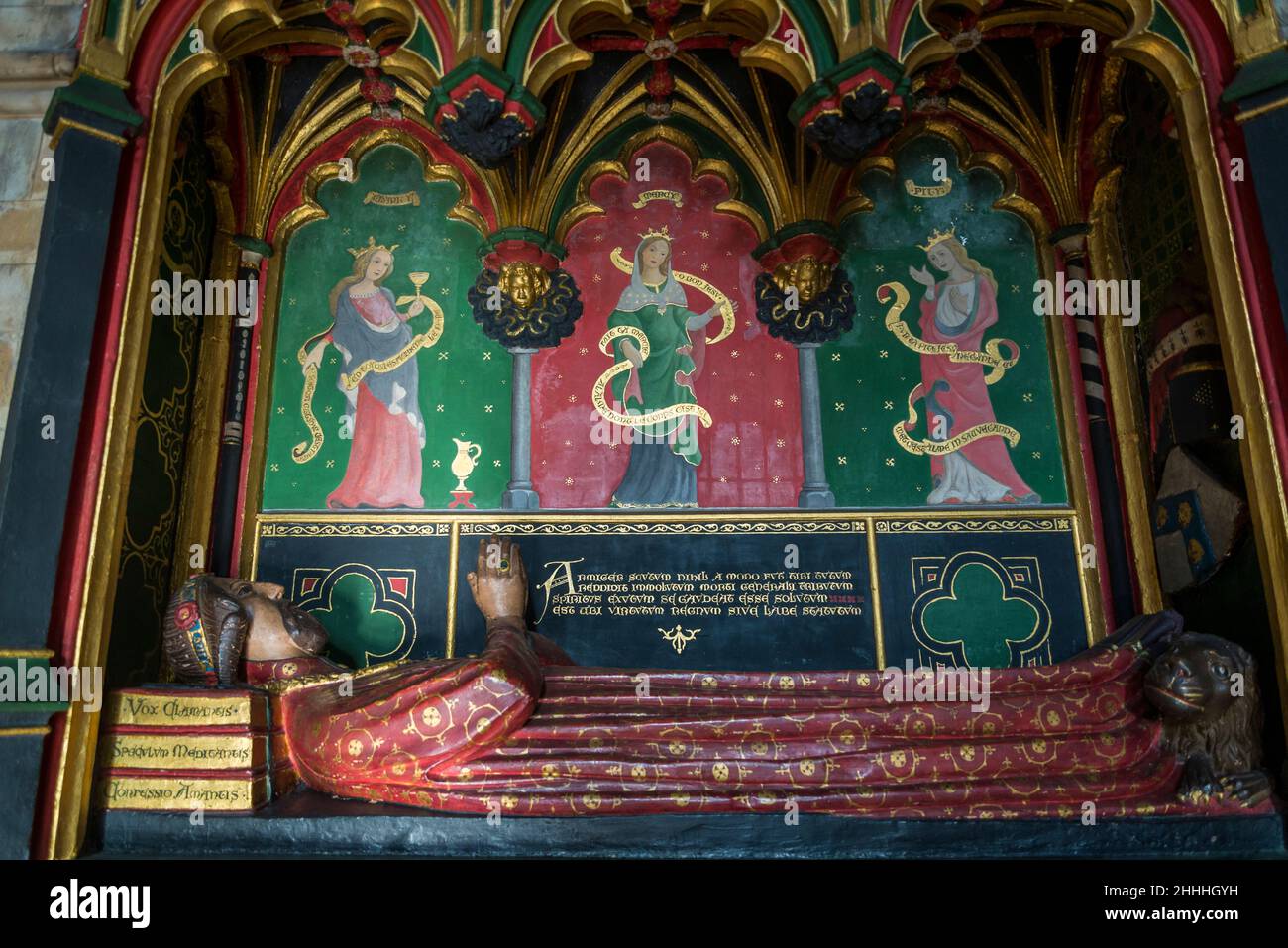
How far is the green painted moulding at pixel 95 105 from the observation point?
4.41 meters

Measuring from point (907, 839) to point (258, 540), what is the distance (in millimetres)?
3996

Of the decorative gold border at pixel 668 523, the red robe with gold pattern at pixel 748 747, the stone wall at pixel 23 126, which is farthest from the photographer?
the decorative gold border at pixel 668 523

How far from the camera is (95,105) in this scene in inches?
174

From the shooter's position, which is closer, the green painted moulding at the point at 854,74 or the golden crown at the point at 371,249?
the green painted moulding at the point at 854,74

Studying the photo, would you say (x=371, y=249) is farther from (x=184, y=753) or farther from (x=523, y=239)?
(x=184, y=753)

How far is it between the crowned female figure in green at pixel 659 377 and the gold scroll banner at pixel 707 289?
0.15 ft

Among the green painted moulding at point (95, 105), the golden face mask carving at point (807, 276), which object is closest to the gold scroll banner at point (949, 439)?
the golden face mask carving at point (807, 276)

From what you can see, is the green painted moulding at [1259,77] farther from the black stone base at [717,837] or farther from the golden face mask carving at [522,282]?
the golden face mask carving at [522,282]

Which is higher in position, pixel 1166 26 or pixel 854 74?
pixel 1166 26

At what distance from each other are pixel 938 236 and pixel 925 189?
0.34 m

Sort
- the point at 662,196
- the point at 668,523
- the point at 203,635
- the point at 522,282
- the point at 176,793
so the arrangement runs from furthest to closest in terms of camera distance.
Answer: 1. the point at 662,196
2. the point at 522,282
3. the point at 668,523
4. the point at 203,635
5. the point at 176,793

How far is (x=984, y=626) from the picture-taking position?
19.1 feet

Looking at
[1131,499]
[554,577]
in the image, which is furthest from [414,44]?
[1131,499]

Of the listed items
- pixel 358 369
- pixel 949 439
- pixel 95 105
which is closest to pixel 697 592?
pixel 949 439
